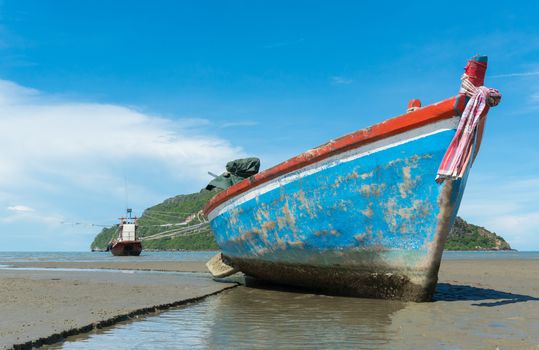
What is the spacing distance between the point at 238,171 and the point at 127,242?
4614 cm

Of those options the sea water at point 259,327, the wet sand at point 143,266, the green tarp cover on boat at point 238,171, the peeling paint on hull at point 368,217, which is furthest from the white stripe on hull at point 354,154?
the wet sand at point 143,266

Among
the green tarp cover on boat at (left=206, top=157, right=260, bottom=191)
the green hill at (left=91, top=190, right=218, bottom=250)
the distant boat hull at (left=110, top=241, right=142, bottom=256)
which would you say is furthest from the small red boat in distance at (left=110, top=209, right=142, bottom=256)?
the green tarp cover on boat at (left=206, top=157, right=260, bottom=191)

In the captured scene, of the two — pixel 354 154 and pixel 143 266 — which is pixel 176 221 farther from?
pixel 354 154

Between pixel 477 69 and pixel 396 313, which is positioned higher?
pixel 477 69

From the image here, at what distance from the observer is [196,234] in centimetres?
9644

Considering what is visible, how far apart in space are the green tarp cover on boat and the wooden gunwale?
1.65m

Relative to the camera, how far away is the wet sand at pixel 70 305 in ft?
13.7

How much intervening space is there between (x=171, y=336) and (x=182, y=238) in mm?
100452

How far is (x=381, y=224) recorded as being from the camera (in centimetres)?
620

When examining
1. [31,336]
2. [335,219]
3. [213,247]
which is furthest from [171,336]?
[213,247]

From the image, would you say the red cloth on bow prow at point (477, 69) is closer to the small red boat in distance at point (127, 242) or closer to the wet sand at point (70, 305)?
the wet sand at point (70, 305)

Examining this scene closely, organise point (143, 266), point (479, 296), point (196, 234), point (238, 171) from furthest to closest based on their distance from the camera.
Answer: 1. point (196, 234)
2. point (143, 266)
3. point (238, 171)
4. point (479, 296)

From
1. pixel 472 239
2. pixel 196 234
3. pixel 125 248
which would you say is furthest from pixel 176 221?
pixel 472 239

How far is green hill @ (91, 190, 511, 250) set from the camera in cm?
8807
